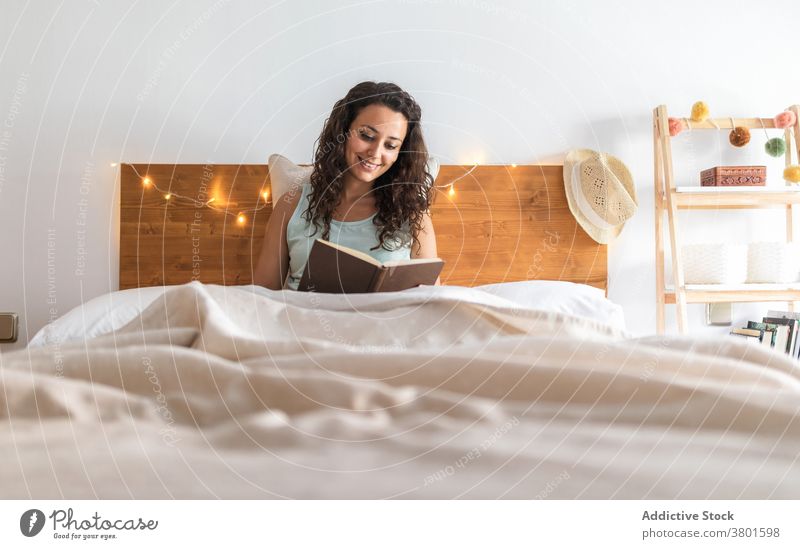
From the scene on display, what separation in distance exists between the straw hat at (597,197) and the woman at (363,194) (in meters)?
0.53

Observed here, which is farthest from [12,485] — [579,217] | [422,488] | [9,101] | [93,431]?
[9,101]

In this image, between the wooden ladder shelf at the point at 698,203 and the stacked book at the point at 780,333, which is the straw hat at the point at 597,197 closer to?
the wooden ladder shelf at the point at 698,203

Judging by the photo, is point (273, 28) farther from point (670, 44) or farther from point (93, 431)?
point (93, 431)

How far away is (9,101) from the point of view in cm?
218

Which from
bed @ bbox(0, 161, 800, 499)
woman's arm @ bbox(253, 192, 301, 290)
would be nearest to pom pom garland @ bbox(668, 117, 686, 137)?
woman's arm @ bbox(253, 192, 301, 290)

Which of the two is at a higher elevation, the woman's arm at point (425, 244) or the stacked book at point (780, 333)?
the woman's arm at point (425, 244)

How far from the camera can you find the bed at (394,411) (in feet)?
1.84

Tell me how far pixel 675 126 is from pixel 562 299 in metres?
0.88

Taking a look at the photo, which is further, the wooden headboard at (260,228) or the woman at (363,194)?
the wooden headboard at (260,228)

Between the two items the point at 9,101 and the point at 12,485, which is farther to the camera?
the point at 9,101

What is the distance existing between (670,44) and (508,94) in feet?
1.90

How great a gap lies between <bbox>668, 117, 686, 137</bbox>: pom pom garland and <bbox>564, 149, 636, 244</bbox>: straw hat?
0.71ft

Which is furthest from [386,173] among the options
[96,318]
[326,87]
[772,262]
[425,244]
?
[772,262]

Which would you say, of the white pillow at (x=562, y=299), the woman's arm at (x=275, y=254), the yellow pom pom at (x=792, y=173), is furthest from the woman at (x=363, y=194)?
the yellow pom pom at (x=792, y=173)
